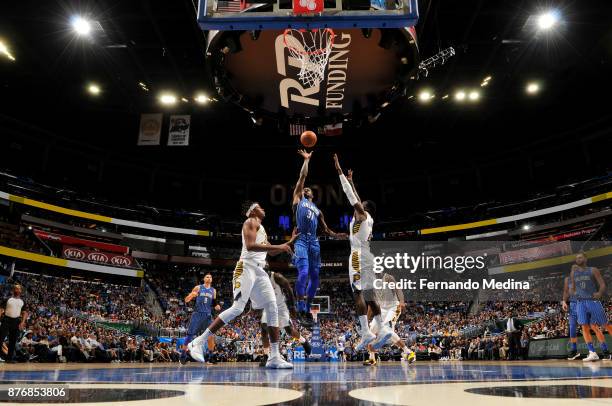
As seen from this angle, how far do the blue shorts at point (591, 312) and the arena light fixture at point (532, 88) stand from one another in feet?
41.3

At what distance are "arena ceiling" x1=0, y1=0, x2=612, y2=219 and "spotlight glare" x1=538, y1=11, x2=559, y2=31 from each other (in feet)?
0.85

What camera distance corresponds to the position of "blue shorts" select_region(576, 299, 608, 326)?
8172mm

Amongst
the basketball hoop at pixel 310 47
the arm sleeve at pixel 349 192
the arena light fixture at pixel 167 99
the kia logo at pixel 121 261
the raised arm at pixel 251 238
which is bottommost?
the raised arm at pixel 251 238

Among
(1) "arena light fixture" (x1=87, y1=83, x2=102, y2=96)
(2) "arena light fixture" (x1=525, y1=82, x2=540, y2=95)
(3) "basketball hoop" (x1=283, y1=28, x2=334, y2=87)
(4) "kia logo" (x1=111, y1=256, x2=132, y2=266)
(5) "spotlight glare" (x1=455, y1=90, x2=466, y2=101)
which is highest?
(2) "arena light fixture" (x1=525, y1=82, x2=540, y2=95)

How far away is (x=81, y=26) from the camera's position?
13.7 metres

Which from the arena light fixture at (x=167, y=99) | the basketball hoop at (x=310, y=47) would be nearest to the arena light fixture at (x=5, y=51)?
the arena light fixture at (x=167, y=99)

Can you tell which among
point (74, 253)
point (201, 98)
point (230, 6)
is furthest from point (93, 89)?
point (230, 6)

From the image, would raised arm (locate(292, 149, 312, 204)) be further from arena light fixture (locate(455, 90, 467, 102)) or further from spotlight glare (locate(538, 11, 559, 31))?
arena light fixture (locate(455, 90, 467, 102))

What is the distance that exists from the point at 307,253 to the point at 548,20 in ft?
39.5

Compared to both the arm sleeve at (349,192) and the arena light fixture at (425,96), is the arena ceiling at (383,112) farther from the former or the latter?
the arm sleeve at (349,192)

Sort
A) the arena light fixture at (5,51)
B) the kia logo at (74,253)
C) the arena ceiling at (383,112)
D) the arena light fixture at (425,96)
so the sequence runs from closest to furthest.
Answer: the arena ceiling at (383,112), the arena light fixture at (5,51), the arena light fixture at (425,96), the kia logo at (74,253)

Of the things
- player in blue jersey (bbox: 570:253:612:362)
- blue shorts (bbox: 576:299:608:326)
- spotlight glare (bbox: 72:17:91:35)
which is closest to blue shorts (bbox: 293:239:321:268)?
player in blue jersey (bbox: 570:253:612:362)

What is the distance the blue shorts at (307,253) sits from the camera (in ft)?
21.3

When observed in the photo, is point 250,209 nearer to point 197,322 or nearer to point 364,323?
point 364,323
